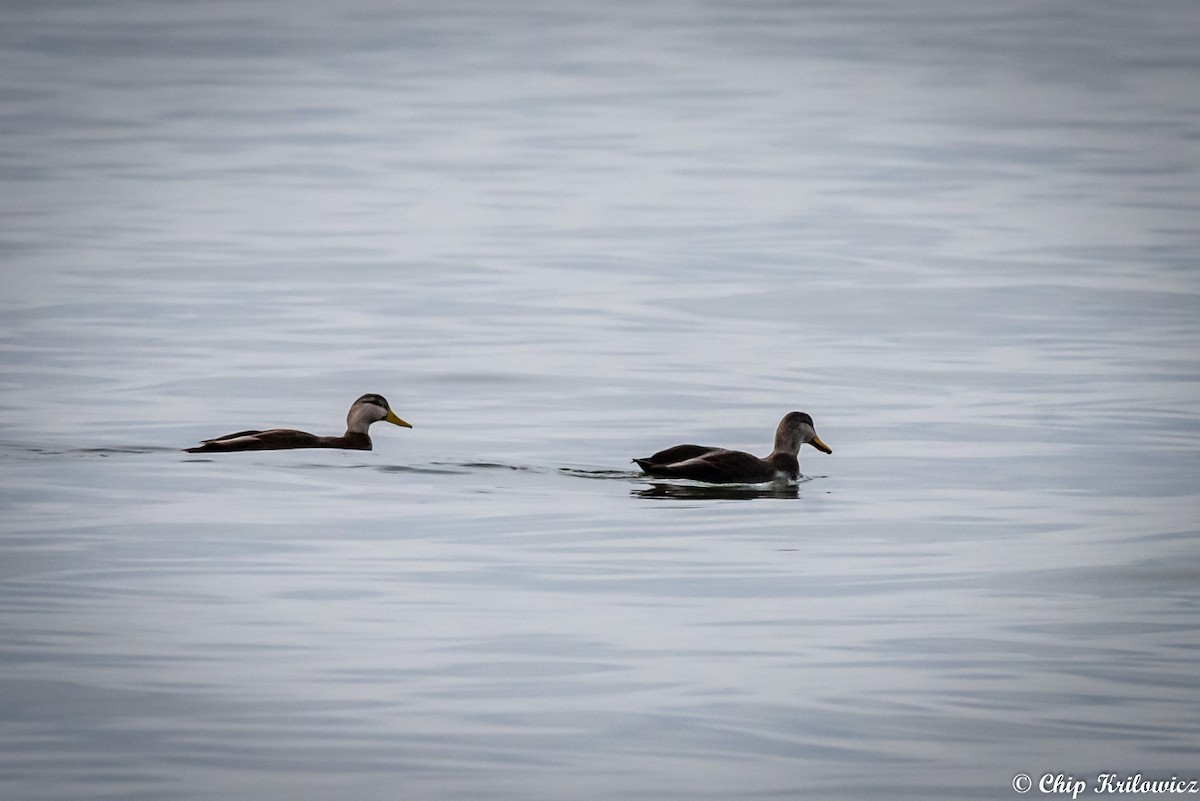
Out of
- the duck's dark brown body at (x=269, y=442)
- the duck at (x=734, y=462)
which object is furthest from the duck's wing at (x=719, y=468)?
the duck's dark brown body at (x=269, y=442)

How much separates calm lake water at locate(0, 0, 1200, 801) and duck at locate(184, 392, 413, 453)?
149mm

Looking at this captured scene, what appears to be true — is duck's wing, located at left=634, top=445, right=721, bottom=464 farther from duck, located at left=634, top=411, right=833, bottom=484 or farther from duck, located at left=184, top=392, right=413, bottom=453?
duck, located at left=184, top=392, right=413, bottom=453

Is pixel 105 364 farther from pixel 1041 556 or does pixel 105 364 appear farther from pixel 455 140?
pixel 455 140

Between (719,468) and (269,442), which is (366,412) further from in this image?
(719,468)

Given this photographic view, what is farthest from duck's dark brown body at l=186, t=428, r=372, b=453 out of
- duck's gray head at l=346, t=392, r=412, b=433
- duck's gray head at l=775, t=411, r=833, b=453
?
duck's gray head at l=775, t=411, r=833, b=453

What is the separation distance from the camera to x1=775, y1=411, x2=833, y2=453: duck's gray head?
15.7m

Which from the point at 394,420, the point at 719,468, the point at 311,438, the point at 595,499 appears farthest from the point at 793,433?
the point at 311,438

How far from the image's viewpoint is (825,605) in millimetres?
A: 10484

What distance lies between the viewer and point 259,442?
15.8 meters

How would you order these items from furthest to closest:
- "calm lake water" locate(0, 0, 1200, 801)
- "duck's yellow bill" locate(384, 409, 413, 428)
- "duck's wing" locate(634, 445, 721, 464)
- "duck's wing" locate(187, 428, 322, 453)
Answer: "duck's yellow bill" locate(384, 409, 413, 428) → "duck's wing" locate(187, 428, 322, 453) → "duck's wing" locate(634, 445, 721, 464) → "calm lake water" locate(0, 0, 1200, 801)

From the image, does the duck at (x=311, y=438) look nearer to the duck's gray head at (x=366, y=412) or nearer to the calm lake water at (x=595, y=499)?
the duck's gray head at (x=366, y=412)

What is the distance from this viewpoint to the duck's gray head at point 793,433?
15.7 m

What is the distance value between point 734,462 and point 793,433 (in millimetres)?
910

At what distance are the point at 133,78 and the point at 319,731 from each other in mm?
86016
